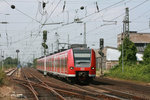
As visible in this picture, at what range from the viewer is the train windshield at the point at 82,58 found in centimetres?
2314

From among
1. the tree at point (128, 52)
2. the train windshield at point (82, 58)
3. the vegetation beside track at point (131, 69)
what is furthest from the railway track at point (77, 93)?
the tree at point (128, 52)

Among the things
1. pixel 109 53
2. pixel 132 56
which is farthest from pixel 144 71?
pixel 109 53

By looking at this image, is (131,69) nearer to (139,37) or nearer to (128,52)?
(128,52)

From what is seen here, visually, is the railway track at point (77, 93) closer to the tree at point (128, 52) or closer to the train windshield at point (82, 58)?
the train windshield at point (82, 58)

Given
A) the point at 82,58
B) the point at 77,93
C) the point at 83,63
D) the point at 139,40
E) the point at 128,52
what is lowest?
the point at 77,93

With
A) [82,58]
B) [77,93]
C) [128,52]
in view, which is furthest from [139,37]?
[77,93]

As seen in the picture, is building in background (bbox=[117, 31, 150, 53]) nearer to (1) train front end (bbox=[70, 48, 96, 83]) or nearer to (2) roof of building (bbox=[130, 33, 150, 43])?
(2) roof of building (bbox=[130, 33, 150, 43])

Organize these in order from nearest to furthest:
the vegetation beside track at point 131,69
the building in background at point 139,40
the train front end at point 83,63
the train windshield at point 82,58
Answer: the train front end at point 83,63, the train windshield at point 82,58, the vegetation beside track at point 131,69, the building in background at point 139,40

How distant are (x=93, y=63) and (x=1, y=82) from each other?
7.41m

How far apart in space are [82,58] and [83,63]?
1.39ft

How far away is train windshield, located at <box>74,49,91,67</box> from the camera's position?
23.1 m

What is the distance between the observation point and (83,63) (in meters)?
23.1

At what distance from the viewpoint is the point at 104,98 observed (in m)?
14.5

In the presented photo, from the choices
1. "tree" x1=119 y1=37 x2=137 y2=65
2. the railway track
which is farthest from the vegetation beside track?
the railway track
